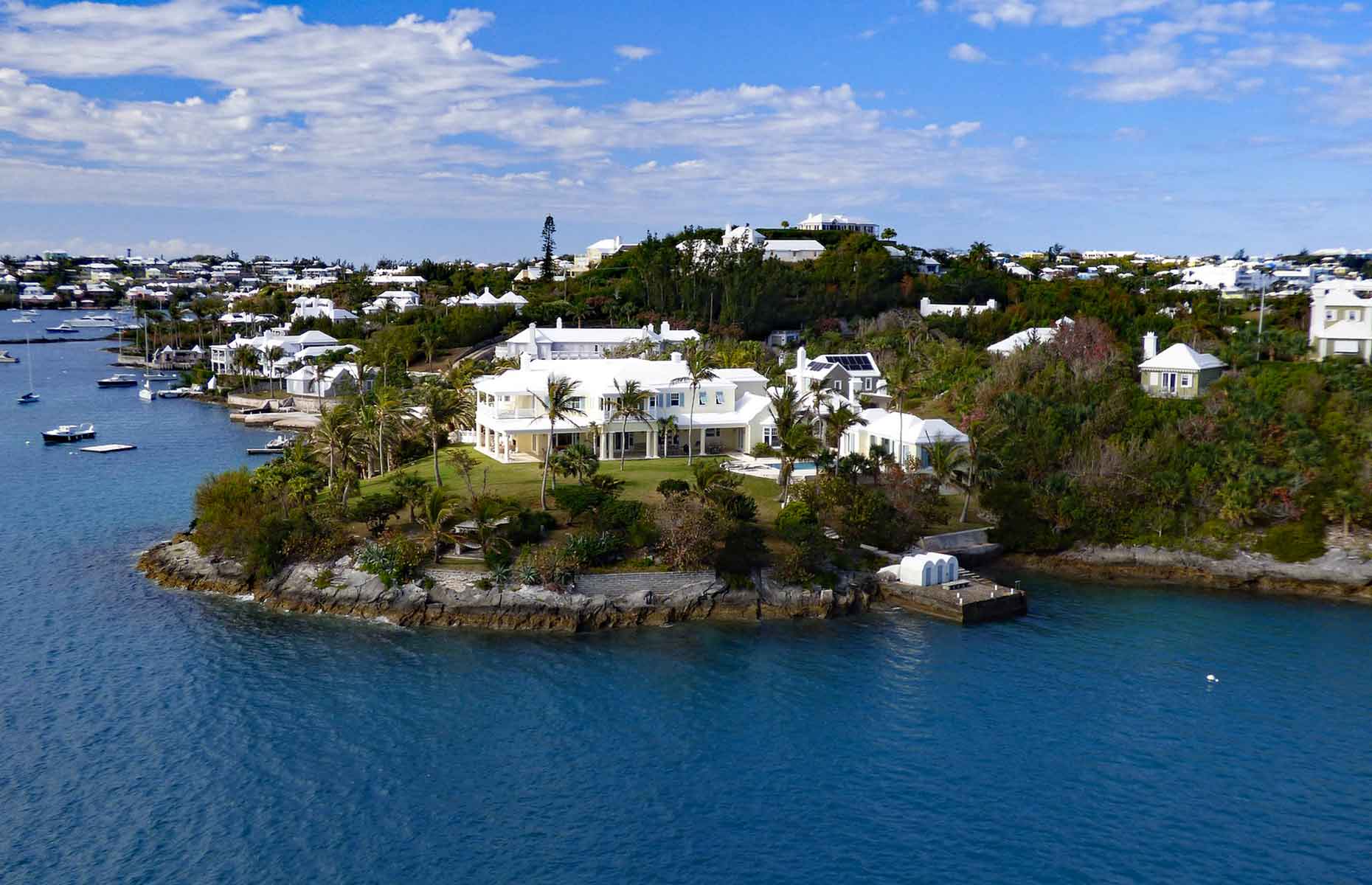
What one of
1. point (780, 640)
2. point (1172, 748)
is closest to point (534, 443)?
point (780, 640)

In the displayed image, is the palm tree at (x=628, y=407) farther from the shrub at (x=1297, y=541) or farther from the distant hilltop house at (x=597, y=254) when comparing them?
the distant hilltop house at (x=597, y=254)

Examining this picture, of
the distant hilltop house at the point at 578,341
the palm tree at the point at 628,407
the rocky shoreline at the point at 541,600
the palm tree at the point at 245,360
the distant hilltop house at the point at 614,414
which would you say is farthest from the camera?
the palm tree at the point at 245,360

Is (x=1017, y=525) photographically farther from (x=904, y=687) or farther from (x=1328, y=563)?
(x=904, y=687)

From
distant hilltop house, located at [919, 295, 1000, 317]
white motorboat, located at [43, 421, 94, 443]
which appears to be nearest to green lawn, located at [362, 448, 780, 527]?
white motorboat, located at [43, 421, 94, 443]

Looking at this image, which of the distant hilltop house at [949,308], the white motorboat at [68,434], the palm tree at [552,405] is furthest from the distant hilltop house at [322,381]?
the distant hilltop house at [949,308]

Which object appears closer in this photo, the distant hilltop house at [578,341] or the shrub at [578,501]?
the shrub at [578,501]

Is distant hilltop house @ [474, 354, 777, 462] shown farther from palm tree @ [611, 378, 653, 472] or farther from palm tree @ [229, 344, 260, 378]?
palm tree @ [229, 344, 260, 378]

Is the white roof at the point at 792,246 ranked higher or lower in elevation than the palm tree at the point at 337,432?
higher
